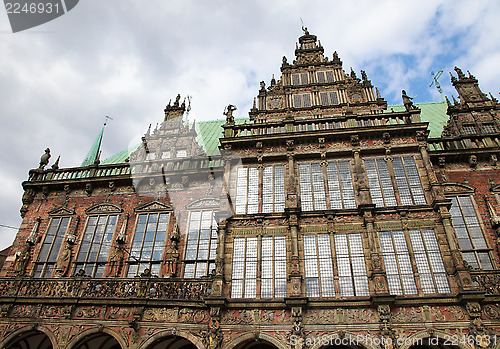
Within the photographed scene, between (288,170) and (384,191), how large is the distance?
4.33 meters

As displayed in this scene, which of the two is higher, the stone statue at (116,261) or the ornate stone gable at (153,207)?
the ornate stone gable at (153,207)

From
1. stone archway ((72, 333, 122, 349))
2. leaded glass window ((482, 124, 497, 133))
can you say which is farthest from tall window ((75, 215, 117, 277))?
leaded glass window ((482, 124, 497, 133))

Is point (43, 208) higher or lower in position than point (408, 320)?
higher

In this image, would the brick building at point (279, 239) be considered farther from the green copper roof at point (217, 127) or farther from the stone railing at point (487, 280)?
the green copper roof at point (217, 127)

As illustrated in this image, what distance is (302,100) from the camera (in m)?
21.2

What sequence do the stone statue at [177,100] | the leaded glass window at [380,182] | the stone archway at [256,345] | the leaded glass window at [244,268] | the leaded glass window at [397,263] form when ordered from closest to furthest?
the stone archway at [256,345] < the leaded glass window at [397,263] < the leaded glass window at [244,268] < the leaded glass window at [380,182] < the stone statue at [177,100]

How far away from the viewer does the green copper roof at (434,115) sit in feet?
73.1

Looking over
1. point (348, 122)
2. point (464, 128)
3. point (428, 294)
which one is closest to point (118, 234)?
point (348, 122)

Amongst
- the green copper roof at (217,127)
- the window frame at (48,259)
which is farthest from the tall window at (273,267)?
the window frame at (48,259)

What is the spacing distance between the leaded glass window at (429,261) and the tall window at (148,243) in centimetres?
1096

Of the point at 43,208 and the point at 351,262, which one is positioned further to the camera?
the point at 43,208

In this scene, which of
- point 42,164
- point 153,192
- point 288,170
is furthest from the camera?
point 42,164

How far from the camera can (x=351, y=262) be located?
14000 mm

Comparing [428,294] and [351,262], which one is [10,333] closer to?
[351,262]
